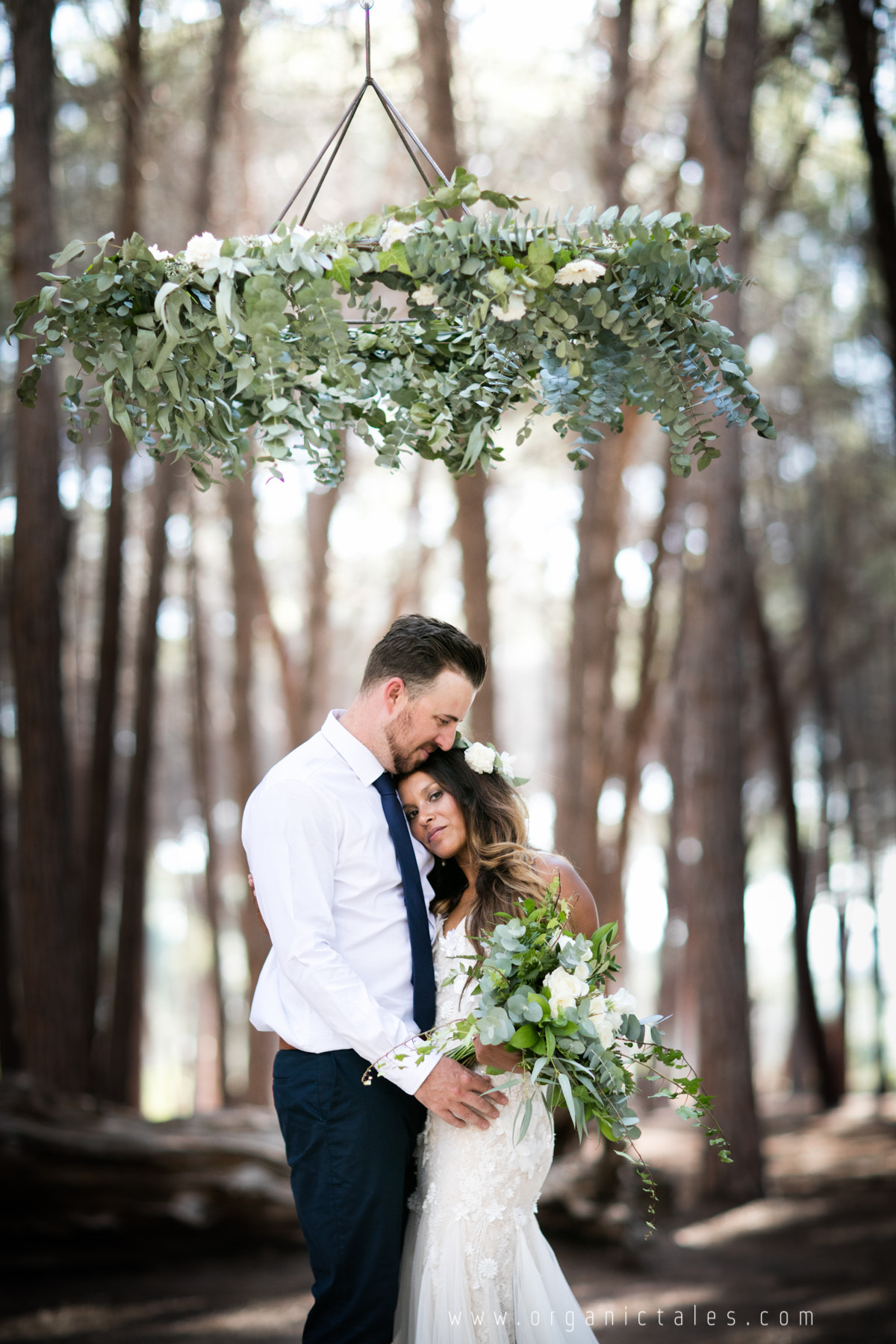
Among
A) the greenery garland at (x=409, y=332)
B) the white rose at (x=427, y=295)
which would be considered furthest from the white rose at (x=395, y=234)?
the white rose at (x=427, y=295)

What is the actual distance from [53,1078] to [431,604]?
12072 millimetres

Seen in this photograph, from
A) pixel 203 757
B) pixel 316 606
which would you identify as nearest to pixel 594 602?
pixel 316 606

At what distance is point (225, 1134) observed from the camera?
692 centimetres

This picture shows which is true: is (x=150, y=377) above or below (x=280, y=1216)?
above

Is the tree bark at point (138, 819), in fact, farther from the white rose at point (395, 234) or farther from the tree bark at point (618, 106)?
the white rose at point (395, 234)

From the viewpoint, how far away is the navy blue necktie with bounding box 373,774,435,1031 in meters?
3.28

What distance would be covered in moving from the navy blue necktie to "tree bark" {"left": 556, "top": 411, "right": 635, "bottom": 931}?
257 inches

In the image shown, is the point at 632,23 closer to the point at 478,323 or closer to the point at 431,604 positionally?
the point at 478,323

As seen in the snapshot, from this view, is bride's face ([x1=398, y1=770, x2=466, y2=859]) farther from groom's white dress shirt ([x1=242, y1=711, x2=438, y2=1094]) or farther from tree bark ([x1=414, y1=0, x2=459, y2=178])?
tree bark ([x1=414, y1=0, x2=459, y2=178])

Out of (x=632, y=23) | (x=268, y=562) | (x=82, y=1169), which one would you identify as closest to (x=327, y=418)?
(x=82, y=1169)

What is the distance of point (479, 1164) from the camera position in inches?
128

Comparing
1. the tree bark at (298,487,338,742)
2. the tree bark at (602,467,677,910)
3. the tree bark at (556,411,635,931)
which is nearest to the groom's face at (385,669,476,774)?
the tree bark at (556,411,635,931)

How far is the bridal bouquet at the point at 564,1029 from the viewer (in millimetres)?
2814

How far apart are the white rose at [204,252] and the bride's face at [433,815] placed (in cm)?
156
